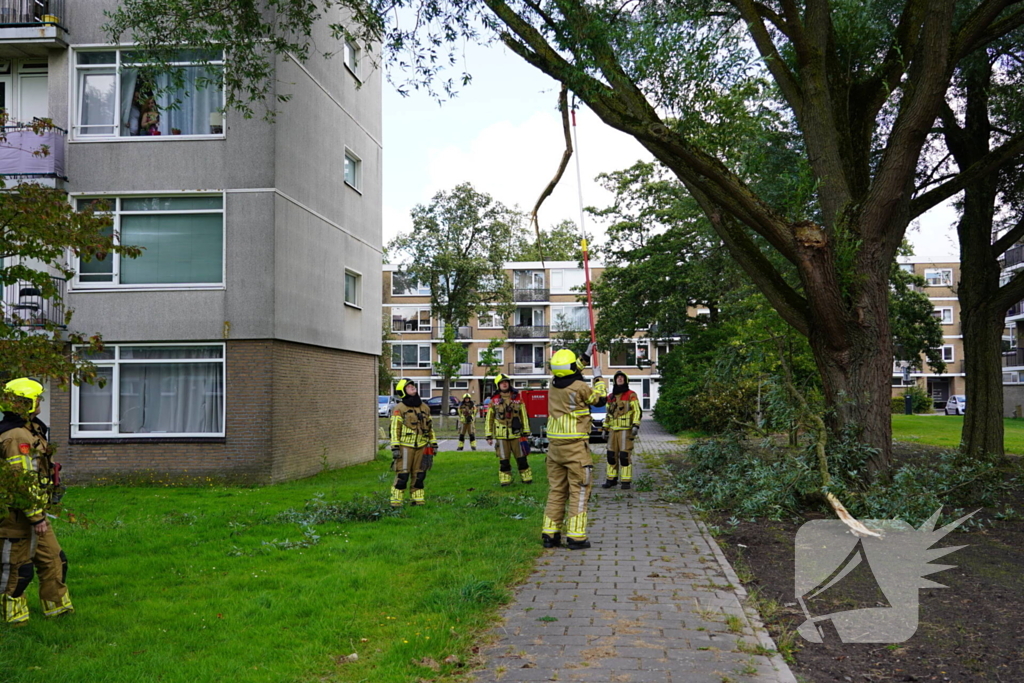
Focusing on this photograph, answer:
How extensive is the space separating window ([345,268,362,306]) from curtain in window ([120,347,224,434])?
4964 mm

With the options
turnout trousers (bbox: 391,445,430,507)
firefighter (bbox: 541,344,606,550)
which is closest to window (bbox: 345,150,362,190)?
turnout trousers (bbox: 391,445,430,507)

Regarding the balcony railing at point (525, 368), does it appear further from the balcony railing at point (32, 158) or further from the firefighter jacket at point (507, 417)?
the firefighter jacket at point (507, 417)

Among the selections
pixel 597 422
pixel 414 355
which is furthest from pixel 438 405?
pixel 597 422

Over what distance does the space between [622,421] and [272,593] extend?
7601 millimetres

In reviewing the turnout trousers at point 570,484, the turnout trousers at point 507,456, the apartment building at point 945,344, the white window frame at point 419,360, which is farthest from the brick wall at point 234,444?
the apartment building at point 945,344

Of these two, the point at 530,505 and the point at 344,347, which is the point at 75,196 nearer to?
the point at 344,347

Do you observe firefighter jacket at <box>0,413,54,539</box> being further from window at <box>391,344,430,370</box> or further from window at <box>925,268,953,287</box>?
window at <box>925,268,953,287</box>

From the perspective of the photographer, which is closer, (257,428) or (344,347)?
(257,428)

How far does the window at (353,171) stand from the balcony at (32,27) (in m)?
6.54

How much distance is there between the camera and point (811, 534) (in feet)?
29.5

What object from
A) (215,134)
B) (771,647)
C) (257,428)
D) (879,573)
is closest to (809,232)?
(879,573)

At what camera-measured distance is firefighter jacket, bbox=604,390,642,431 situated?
43.2 ft

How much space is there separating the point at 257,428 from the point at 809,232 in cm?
1031

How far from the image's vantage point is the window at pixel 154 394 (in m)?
15.7
